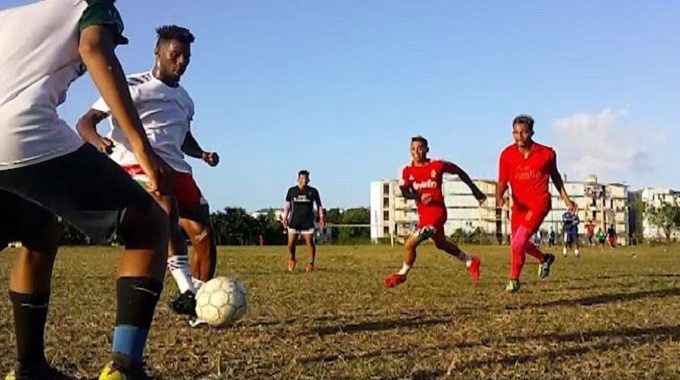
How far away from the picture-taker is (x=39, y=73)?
127 inches

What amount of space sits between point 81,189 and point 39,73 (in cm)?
48

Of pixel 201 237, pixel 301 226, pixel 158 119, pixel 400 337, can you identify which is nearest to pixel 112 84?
pixel 158 119

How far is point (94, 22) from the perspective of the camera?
3193 mm

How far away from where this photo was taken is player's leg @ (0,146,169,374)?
316 cm

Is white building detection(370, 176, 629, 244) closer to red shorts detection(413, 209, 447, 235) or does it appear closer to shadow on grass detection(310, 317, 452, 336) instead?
red shorts detection(413, 209, 447, 235)

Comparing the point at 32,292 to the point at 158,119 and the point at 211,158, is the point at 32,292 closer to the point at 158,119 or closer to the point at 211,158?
the point at 158,119

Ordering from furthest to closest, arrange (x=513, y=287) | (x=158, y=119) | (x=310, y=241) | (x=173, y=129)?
(x=310, y=241) < (x=513, y=287) < (x=173, y=129) < (x=158, y=119)

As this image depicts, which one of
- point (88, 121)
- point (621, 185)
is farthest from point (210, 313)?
point (621, 185)

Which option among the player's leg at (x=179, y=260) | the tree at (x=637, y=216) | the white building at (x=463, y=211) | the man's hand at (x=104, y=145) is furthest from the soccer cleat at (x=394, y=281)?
the white building at (x=463, y=211)

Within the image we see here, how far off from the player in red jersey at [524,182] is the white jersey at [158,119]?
4827 mm

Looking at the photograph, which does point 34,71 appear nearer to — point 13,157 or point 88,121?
point 13,157

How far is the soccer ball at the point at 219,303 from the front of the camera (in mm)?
4266

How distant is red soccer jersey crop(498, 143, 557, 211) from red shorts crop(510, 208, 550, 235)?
43mm

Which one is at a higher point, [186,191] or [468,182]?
[468,182]
